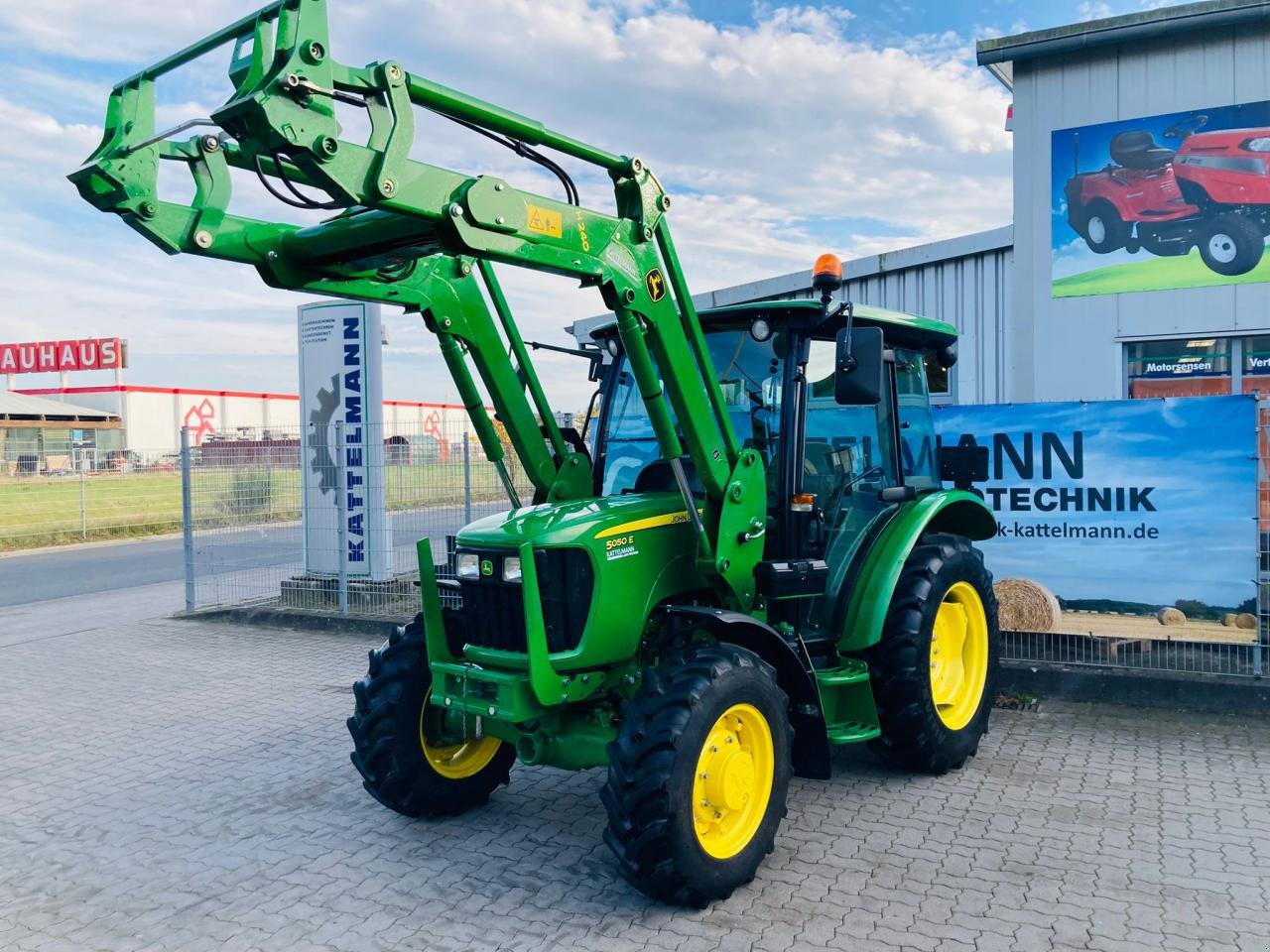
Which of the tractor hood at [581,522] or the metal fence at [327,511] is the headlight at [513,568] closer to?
the tractor hood at [581,522]

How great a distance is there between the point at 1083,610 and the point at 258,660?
20.6 feet

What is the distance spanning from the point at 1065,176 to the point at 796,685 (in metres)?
7.77

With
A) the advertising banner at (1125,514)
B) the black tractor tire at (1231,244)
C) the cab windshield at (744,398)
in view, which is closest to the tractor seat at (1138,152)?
the black tractor tire at (1231,244)

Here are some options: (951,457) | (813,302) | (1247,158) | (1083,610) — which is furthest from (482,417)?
(1247,158)

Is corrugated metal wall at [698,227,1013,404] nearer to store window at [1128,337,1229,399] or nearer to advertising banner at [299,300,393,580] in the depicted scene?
store window at [1128,337,1229,399]

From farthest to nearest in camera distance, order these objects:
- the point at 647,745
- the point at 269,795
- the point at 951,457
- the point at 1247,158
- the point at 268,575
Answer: the point at 268,575, the point at 1247,158, the point at 951,457, the point at 269,795, the point at 647,745

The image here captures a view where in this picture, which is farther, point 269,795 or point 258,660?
point 258,660

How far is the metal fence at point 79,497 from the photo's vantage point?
63.1ft

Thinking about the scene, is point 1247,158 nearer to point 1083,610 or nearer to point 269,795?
point 1083,610

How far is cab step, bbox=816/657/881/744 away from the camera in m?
4.62

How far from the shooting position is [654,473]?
484 cm

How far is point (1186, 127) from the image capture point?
31.3 feet

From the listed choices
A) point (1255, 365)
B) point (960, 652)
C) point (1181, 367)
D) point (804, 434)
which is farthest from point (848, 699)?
point (1255, 365)

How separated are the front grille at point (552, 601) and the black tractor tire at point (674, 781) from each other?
0.39m
